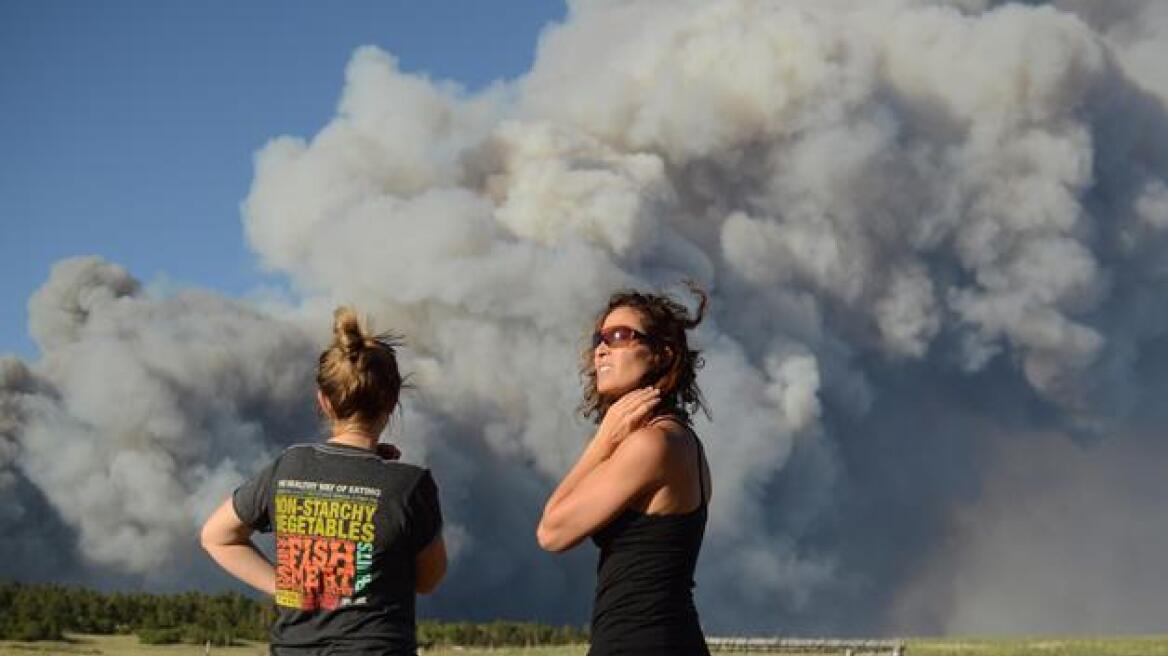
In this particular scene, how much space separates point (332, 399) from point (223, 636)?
174 feet

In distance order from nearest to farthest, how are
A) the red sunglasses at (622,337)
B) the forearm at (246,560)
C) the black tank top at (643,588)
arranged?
the black tank top at (643,588) → the red sunglasses at (622,337) → the forearm at (246,560)

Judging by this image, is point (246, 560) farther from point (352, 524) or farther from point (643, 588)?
point (643, 588)

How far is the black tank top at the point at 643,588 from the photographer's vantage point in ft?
19.5

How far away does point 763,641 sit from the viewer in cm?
6138

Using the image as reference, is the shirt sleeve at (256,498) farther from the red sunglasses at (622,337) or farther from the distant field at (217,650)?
the distant field at (217,650)

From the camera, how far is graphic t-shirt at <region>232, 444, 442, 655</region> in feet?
21.0

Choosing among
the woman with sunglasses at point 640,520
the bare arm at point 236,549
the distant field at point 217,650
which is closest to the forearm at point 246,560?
the bare arm at point 236,549

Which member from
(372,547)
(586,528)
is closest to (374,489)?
(372,547)

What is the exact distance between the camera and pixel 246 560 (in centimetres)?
688

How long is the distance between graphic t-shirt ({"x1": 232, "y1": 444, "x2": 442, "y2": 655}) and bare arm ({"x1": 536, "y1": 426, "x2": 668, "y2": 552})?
33.1 inches

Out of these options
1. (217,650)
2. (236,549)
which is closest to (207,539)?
(236,549)

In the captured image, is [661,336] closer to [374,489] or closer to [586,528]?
[586,528]

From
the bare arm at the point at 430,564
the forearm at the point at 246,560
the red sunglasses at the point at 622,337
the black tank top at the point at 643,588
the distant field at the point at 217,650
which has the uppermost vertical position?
the distant field at the point at 217,650

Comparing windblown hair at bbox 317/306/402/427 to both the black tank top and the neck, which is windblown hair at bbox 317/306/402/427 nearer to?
the neck
